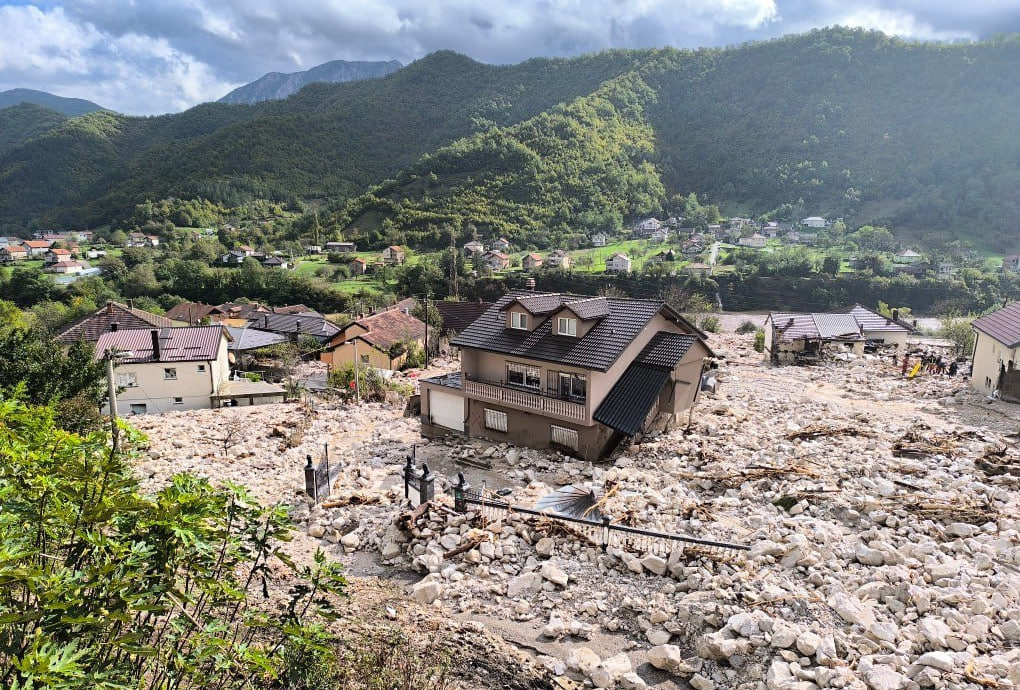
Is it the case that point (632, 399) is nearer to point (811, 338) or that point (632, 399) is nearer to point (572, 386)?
point (572, 386)

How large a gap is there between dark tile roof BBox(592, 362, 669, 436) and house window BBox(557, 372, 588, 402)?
82 cm

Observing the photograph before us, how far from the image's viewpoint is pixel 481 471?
19516 mm

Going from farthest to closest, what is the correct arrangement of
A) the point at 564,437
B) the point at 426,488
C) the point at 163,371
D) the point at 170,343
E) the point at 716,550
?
1. the point at 170,343
2. the point at 163,371
3. the point at 564,437
4. the point at 426,488
5. the point at 716,550

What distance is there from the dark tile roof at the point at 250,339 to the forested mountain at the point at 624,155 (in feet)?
228

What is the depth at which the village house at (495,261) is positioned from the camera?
9925 centimetres

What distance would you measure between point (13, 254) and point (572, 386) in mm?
140614

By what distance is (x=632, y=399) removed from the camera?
20078mm

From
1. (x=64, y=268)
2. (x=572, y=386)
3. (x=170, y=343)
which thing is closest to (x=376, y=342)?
(x=170, y=343)

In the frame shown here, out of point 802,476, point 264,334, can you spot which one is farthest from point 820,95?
point 802,476

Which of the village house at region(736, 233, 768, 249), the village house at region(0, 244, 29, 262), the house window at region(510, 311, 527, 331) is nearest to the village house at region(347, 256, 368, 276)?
the village house at region(0, 244, 29, 262)

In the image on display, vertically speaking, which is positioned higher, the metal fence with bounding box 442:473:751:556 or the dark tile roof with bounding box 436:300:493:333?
the dark tile roof with bounding box 436:300:493:333

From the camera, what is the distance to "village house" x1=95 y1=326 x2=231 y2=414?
32.2 metres

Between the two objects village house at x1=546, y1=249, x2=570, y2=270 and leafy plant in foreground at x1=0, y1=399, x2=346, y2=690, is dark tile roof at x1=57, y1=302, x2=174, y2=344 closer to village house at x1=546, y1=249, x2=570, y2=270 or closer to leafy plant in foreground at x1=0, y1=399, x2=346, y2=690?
leafy plant in foreground at x1=0, y1=399, x2=346, y2=690

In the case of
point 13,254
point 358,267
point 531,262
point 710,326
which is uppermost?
point 531,262
